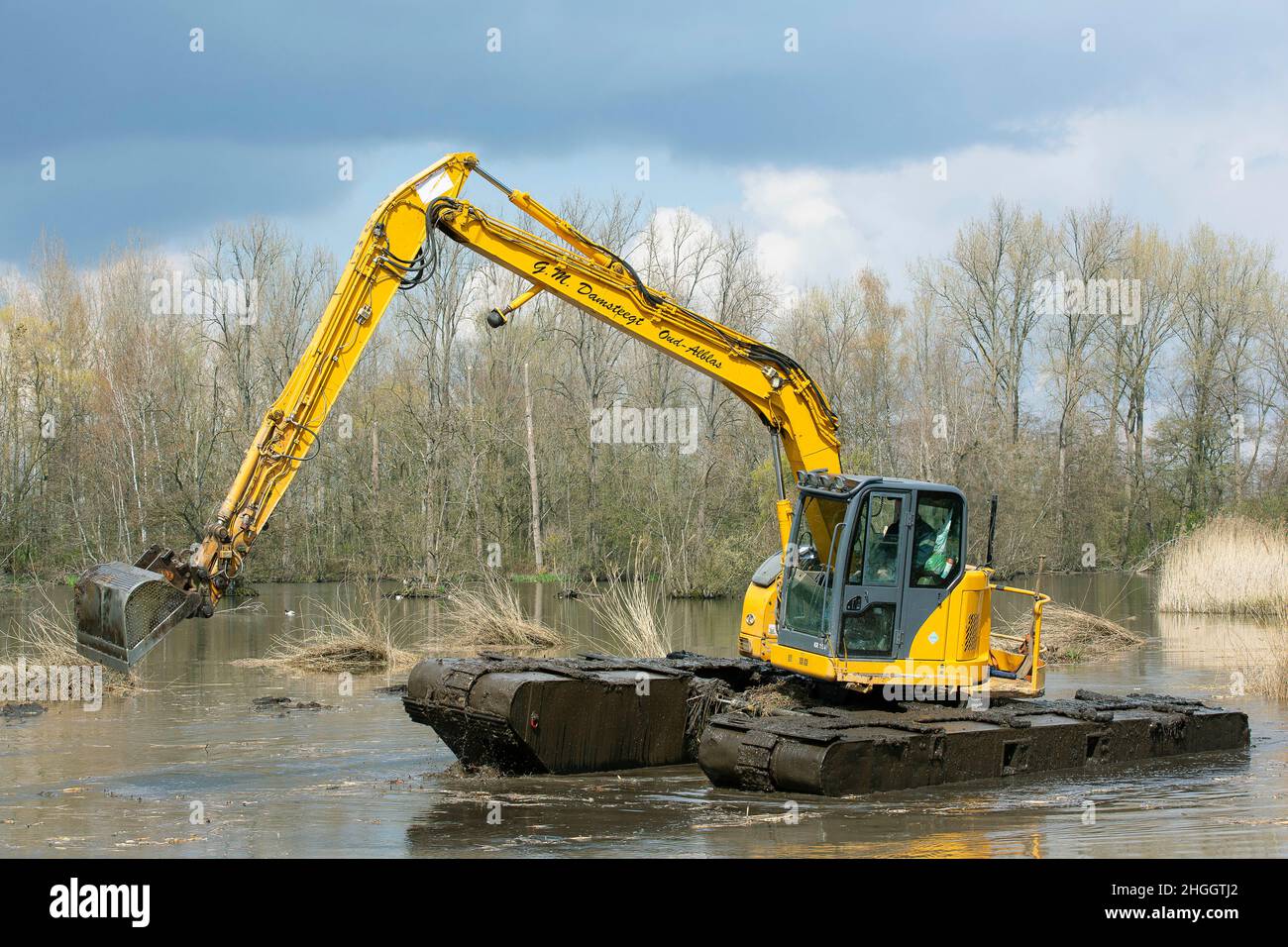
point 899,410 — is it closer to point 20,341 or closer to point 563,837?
point 20,341

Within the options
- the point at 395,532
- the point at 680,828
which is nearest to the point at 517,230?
the point at 680,828

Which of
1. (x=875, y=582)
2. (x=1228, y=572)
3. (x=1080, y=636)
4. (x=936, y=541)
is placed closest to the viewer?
(x=875, y=582)

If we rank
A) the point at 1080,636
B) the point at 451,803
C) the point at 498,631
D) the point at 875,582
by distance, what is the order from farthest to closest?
the point at 1080,636, the point at 498,631, the point at 875,582, the point at 451,803

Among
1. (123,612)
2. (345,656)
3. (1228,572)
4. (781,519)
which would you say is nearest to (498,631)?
(345,656)

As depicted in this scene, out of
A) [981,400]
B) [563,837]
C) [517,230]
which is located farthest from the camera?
[981,400]

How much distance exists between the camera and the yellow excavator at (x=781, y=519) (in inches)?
410

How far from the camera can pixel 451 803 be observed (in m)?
10.1

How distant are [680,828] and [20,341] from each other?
3946cm

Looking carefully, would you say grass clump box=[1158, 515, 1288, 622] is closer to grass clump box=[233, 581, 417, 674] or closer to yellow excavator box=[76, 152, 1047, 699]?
yellow excavator box=[76, 152, 1047, 699]

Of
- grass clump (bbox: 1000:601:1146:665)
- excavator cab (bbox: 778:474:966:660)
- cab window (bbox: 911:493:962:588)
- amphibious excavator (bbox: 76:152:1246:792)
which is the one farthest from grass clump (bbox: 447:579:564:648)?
cab window (bbox: 911:493:962:588)

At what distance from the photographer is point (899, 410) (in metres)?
53.9

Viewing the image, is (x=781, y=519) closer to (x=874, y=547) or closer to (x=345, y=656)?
(x=874, y=547)

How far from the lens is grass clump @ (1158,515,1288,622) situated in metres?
25.4

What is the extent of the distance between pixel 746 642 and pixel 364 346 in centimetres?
462
